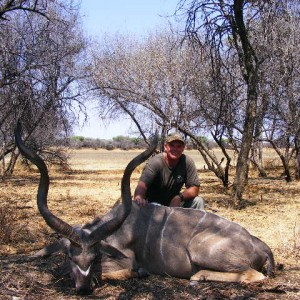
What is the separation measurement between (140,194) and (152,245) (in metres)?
0.80

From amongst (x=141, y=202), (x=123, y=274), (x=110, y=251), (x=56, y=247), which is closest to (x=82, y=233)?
(x=110, y=251)

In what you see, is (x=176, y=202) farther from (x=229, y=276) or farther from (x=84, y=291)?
(x=84, y=291)

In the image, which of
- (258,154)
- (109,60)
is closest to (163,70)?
(109,60)

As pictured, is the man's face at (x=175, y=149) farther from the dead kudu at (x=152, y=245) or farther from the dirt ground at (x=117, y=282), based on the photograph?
the dirt ground at (x=117, y=282)

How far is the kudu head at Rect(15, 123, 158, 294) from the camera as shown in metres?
4.11

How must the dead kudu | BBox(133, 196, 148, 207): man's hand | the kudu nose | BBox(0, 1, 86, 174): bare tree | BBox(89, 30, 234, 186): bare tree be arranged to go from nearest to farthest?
the kudu nose
the dead kudu
BBox(133, 196, 148, 207): man's hand
BBox(0, 1, 86, 174): bare tree
BBox(89, 30, 234, 186): bare tree

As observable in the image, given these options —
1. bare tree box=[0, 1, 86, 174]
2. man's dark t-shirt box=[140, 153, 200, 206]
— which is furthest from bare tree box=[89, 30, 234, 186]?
man's dark t-shirt box=[140, 153, 200, 206]

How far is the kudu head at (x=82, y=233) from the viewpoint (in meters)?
4.11

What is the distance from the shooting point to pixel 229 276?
4379mm

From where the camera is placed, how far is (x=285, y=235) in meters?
6.62

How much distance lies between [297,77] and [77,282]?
10.6 meters

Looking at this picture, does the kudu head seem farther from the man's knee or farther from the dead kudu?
the man's knee

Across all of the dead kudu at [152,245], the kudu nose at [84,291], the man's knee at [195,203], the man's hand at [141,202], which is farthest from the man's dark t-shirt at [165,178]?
the kudu nose at [84,291]

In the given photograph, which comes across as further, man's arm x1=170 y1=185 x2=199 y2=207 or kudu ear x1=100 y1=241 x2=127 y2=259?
man's arm x1=170 y1=185 x2=199 y2=207
